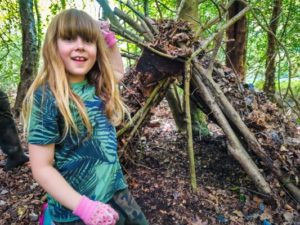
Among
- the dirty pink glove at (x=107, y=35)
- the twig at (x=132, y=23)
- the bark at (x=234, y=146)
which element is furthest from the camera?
the twig at (x=132, y=23)

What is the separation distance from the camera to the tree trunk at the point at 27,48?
5.19 m

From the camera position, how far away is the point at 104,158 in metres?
1.51

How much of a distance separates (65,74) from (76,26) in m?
0.21

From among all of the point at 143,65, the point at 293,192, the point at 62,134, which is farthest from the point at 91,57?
the point at 293,192

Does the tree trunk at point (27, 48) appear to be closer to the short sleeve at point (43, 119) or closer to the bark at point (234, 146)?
the bark at point (234, 146)

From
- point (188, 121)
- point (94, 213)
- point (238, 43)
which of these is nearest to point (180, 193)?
point (188, 121)

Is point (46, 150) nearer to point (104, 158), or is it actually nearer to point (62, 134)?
point (62, 134)

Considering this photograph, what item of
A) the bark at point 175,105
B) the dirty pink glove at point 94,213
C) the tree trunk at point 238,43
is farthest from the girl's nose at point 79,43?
the tree trunk at point 238,43

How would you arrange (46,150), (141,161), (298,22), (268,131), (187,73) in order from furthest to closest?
(298,22) < (141,161) < (268,131) < (187,73) < (46,150)

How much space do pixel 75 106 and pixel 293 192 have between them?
2.28 meters

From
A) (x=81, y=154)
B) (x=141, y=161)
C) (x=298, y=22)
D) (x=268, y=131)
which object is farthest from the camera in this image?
(x=298, y=22)

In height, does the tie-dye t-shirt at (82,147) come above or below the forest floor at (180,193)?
above

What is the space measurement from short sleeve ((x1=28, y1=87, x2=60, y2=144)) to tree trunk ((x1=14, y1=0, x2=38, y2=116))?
4324 mm

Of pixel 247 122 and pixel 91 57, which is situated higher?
pixel 91 57
